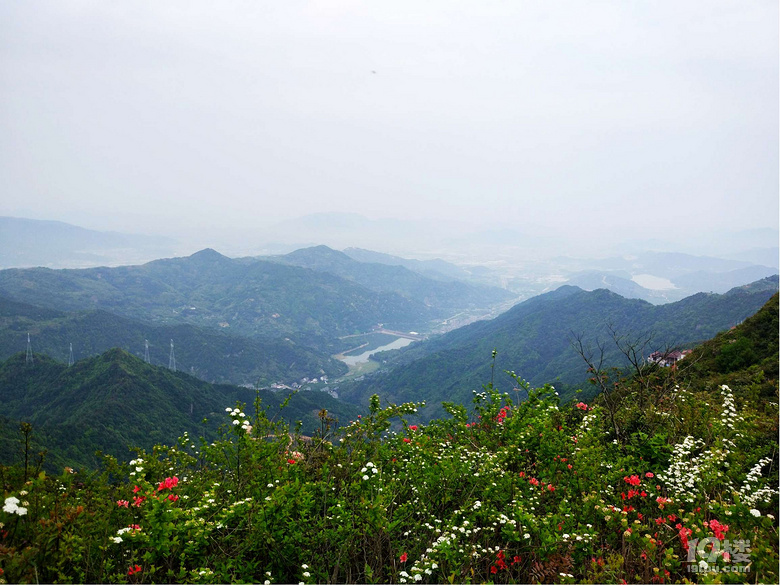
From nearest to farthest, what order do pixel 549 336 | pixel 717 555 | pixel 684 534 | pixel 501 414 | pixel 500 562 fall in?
pixel 717 555
pixel 684 534
pixel 500 562
pixel 501 414
pixel 549 336

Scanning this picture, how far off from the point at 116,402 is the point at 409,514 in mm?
97342

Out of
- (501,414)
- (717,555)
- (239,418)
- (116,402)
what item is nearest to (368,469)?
(239,418)

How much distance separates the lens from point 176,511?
3193 millimetres

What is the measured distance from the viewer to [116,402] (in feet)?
269

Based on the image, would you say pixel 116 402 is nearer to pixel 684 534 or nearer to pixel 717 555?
pixel 684 534

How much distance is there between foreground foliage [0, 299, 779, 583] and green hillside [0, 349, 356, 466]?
221 feet

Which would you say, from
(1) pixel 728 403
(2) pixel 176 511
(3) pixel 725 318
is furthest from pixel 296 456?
(3) pixel 725 318

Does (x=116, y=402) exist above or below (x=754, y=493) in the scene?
below

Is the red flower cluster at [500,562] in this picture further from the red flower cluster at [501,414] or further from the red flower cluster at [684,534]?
the red flower cluster at [501,414]

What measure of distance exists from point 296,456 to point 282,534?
2.02 meters

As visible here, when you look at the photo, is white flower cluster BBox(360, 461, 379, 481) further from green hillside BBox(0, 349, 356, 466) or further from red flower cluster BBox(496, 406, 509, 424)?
green hillside BBox(0, 349, 356, 466)

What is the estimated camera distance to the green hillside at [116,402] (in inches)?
2874

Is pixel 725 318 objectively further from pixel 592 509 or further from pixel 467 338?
pixel 592 509

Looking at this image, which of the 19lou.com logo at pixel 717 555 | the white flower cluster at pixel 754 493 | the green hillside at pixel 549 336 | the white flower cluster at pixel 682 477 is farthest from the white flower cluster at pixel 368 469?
the green hillside at pixel 549 336
